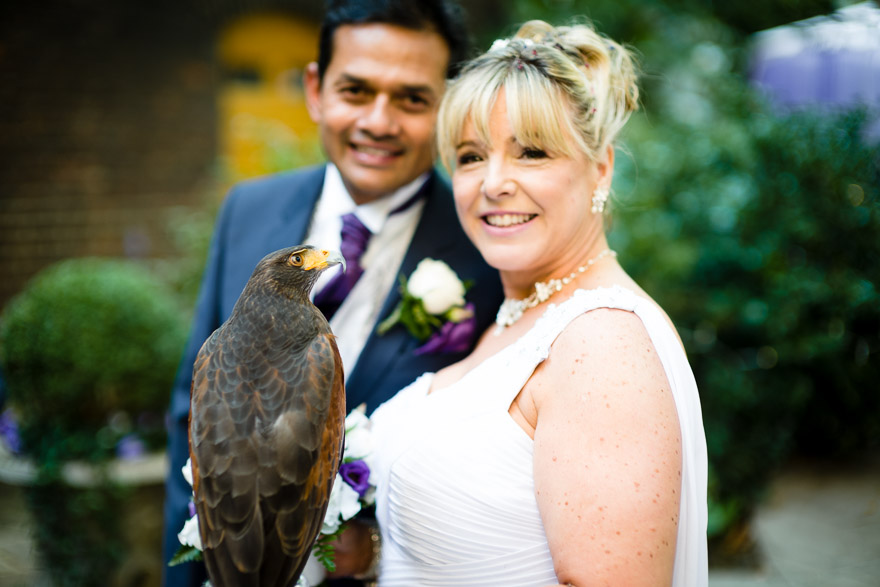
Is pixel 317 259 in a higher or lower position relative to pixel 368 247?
higher

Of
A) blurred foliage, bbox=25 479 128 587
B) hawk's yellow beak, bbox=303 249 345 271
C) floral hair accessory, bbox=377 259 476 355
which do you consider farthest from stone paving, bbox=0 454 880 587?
hawk's yellow beak, bbox=303 249 345 271

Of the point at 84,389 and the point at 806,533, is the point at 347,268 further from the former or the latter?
the point at 806,533

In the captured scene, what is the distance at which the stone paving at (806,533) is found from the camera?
4172 millimetres

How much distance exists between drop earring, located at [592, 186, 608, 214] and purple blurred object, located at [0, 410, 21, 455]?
3456 mm

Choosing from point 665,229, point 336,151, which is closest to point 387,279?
point 336,151

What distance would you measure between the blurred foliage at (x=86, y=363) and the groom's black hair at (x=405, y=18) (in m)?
2.14

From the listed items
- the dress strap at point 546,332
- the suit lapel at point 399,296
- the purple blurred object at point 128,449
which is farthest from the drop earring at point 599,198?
the purple blurred object at point 128,449

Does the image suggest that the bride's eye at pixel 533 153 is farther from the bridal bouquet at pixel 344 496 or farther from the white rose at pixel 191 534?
the white rose at pixel 191 534

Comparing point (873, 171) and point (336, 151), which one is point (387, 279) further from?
point (873, 171)

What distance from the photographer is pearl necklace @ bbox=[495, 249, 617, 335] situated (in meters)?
1.93

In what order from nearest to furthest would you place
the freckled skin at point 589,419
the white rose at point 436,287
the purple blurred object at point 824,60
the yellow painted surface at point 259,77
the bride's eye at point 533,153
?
the freckled skin at point 589,419 → the bride's eye at point 533,153 → the white rose at point 436,287 → the purple blurred object at point 824,60 → the yellow painted surface at point 259,77

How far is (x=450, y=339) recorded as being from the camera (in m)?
2.13

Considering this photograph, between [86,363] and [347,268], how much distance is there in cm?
222

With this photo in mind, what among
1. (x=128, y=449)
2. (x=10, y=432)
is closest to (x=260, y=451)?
(x=128, y=449)
